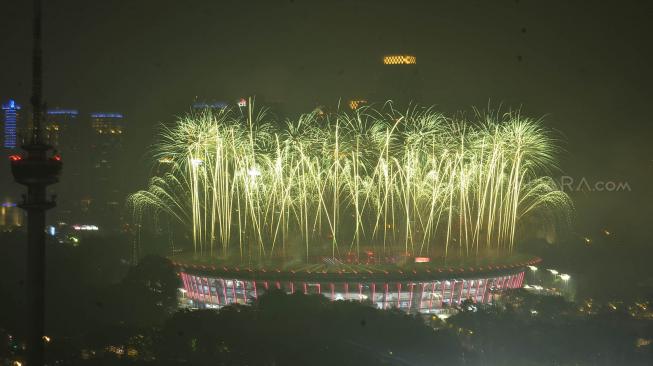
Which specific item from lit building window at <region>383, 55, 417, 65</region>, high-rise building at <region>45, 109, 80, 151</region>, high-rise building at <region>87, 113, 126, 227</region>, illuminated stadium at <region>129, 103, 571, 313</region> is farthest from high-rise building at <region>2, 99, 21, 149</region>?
illuminated stadium at <region>129, 103, 571, 313</region>

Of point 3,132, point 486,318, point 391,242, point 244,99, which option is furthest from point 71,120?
point 486,318

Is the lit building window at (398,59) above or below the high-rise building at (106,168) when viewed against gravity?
above

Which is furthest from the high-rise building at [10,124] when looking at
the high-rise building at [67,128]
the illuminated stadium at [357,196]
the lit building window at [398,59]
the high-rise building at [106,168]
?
the illuminated stadium at [357,196]

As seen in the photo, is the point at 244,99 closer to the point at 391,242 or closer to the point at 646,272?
the point at 391,242

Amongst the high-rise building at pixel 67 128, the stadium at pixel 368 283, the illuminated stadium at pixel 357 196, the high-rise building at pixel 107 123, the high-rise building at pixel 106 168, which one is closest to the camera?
the stadium at pixel 368 283

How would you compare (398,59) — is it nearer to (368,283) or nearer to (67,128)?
(67,128)

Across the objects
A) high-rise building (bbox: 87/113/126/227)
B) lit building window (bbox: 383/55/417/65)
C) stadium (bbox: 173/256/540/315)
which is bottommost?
stadium (bbox: 173/256/540/315)

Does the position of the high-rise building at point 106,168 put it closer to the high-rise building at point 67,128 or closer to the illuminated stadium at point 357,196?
the high-rise building at point 67,128

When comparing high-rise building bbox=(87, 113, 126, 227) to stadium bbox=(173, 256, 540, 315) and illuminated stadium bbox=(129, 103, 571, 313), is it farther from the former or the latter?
stadium bbox=(173, 256, 540, 315)

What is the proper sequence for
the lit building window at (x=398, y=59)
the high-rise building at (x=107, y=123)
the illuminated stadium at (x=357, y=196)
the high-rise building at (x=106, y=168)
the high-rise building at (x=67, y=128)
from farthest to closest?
the high-rise building at (x=107, y=123) < the high-rise building at (x=67, y=128) < the lit building window at (x=398, y=59) < the high-rise building at (x=106, y=168) < the illuminated stadium at (x=357, y=196)
